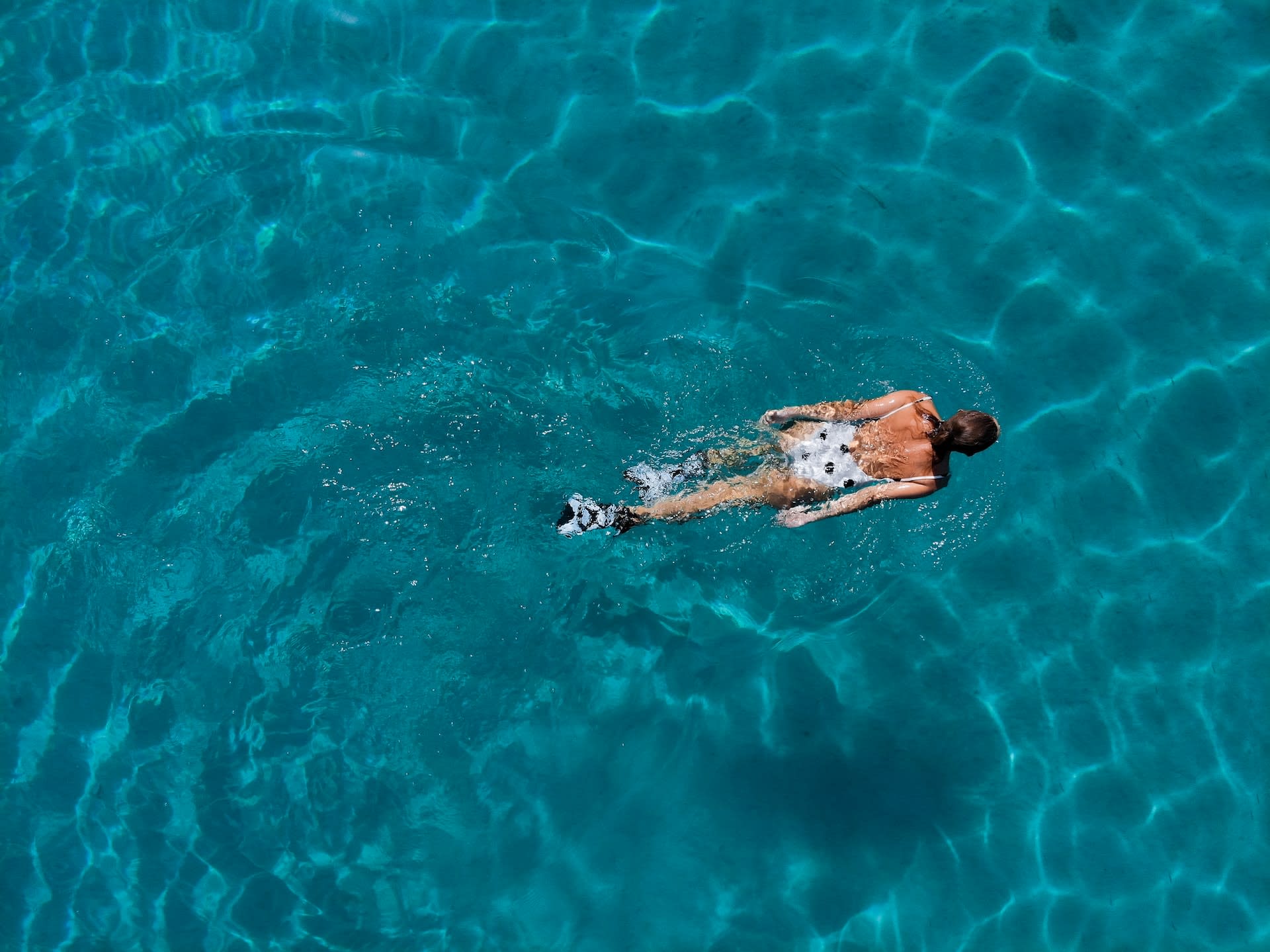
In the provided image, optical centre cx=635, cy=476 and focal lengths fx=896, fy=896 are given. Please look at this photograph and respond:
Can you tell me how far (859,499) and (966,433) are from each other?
2.54ft

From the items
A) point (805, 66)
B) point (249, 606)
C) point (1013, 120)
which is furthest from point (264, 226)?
point (1013, 120)

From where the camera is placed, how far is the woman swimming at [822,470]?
495 cm

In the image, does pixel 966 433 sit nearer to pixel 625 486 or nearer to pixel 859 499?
pixel 859 499

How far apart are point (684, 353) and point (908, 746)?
9.78 ft

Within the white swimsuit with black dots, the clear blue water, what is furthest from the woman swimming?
the clear blue water

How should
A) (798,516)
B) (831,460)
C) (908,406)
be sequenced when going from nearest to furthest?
(908,406) < (798,516) < (831,460)

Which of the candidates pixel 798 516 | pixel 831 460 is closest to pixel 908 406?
pixel 831 460

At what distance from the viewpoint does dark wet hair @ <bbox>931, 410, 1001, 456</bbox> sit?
4441 mm

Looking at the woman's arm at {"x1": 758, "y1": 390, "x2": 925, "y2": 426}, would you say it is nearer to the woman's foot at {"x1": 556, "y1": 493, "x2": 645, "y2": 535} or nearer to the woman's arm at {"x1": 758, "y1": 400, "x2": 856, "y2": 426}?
the woman's arm at {"x1": 758, "y1": 400, "x2": 856, "y2": 426}

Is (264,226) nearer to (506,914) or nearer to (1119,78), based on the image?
(506,914)

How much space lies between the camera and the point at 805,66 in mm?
6641

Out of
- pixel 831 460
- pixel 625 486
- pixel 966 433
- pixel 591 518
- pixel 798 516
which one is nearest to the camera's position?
pixel 966 433

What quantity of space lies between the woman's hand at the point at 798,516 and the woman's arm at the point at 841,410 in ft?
1.85

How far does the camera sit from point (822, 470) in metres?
5.39
